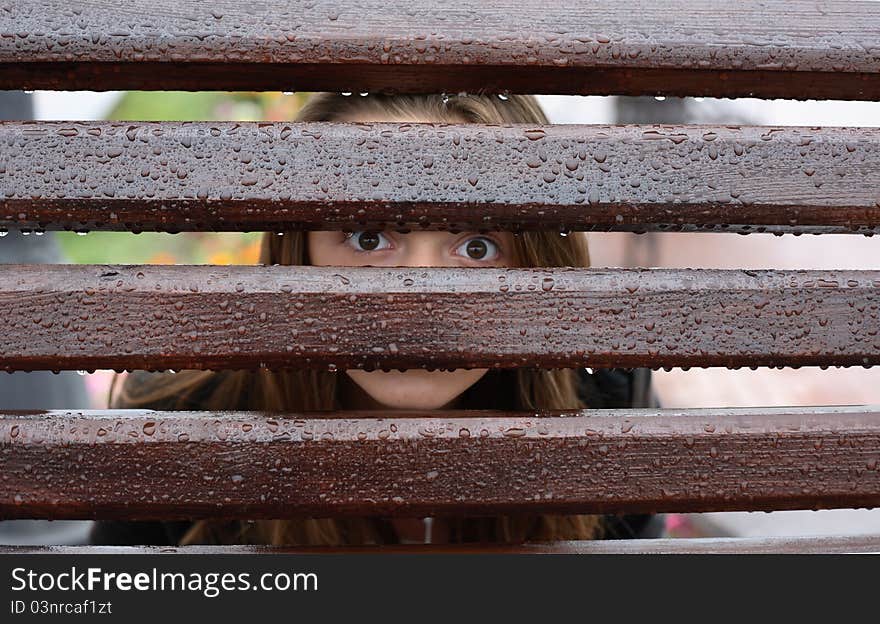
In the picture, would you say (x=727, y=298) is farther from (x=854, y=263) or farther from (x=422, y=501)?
(x=854, y=263)

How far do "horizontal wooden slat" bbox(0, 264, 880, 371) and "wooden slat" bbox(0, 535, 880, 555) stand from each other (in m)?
0.26

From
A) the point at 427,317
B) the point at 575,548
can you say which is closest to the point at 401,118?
the point at 427,317

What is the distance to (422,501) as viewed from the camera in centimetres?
90

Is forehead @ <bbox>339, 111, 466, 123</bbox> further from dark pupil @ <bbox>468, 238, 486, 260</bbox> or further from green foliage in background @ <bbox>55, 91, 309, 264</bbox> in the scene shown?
green foliage in background @ <bbox>55, 91, 309, 264</bbox>

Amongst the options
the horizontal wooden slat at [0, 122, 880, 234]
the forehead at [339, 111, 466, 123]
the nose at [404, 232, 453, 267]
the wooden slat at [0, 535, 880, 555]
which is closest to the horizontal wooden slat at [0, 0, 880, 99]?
the horizontal wooden slat at [0, 122, 880, 234]

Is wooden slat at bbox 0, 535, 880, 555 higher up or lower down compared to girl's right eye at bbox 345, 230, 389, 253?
lower down

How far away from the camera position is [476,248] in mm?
1184

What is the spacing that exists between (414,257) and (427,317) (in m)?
0.21

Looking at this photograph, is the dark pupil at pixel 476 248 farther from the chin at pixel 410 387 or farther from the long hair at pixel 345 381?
the chin at pixel 410 387

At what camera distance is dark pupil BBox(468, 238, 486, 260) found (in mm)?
1179

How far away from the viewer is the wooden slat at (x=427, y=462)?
88 centimetres

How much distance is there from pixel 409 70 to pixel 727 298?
50 cm

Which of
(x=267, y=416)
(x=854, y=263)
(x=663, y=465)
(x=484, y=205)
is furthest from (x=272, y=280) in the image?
(x=854, y=263)

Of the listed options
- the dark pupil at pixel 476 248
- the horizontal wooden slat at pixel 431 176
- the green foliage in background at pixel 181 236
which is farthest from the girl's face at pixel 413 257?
the green foliage in background at pixel 181 236
